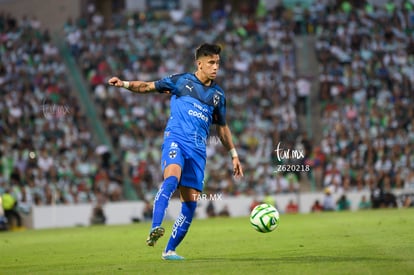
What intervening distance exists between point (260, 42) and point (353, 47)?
12.7 feet

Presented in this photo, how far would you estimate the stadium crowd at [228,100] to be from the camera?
106 feet

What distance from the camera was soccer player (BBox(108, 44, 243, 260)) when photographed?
1191 cm

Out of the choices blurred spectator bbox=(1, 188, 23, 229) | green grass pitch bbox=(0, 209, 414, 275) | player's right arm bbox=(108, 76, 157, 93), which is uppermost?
player's right arm bbox=(108, 76, 157, 93)

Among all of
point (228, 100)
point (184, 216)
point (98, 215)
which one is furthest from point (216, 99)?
point (228, 100)

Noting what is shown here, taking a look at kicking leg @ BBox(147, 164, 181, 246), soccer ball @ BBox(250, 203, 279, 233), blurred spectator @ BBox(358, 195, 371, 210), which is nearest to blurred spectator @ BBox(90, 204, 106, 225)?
blurred spectator @ BBox(358, 195, 371, 210)

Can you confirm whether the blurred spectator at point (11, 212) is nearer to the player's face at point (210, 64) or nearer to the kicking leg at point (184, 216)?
the kicking leg at point (184, 216)

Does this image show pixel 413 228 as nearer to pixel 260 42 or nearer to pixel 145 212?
pixel 145 212

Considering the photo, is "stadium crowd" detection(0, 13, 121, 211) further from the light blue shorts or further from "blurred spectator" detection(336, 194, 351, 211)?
the light blue shorts

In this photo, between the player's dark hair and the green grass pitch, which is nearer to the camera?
the green grass pitch

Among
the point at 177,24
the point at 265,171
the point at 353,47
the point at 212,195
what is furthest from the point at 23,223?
the point at 353,47

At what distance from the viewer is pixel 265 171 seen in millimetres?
32688

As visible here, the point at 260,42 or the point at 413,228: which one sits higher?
the point at 260,42

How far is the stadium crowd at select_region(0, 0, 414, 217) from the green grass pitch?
11.8 m

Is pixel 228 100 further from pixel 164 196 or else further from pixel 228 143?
pixel 164 196
